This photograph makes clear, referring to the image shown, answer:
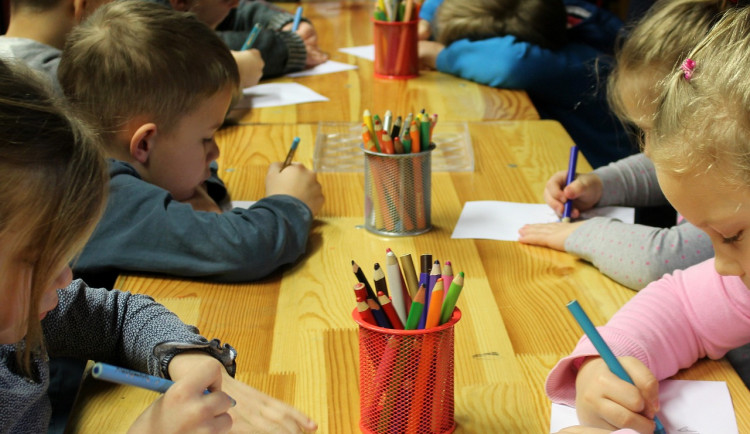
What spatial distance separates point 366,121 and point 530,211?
0.33 meters

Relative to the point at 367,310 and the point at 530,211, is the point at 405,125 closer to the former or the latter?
the point at 530,211

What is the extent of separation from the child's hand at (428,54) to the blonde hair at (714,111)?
1477mm

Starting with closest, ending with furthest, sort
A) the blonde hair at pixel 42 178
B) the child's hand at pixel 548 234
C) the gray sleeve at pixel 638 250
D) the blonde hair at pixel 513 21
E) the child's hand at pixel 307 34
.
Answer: the blonde hair at pixel 42 178 < the gray sleeve at pixel 638 250 < the child's hand at pixel 548 234 < the blonde hair at pixel 513 21 < the child's hand at pixel 307 34

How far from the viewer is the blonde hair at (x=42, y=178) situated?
28.7 inches

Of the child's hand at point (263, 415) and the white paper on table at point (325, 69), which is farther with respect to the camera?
the white paper on table at point (325, 69)

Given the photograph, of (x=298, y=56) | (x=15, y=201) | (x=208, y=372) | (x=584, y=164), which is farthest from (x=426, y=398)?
(x=298, y=56)

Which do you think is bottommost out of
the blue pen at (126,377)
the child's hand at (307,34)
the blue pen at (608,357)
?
the child's hand at (307,34)

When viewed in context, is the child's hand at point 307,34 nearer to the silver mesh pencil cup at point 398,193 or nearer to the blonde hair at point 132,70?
the blonde hair at point 132,70

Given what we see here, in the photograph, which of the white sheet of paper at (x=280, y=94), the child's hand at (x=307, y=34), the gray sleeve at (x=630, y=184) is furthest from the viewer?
the child's hand at (x=307, y=34)

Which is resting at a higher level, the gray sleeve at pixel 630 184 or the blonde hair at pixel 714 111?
Answer: the blonde hair at pixel 714 111

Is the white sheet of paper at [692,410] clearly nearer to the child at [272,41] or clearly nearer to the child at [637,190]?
the child at [637,190]

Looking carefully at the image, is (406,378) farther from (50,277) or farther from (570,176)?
(570,176)

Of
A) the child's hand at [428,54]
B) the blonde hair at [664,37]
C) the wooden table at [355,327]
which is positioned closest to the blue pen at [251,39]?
the child's hand at [428,54]

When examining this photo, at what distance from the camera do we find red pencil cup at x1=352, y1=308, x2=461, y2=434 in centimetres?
86
